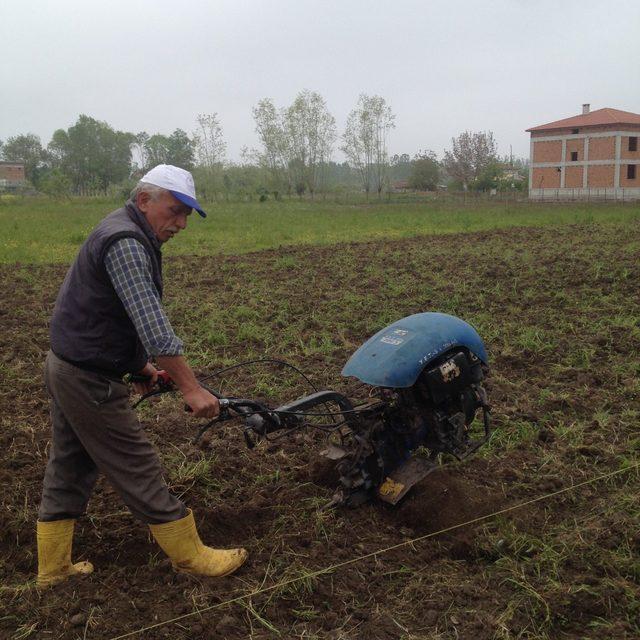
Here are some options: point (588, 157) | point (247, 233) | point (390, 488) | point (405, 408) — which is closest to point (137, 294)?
point (405, 408)

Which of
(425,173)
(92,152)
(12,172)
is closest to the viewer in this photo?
(425,173)

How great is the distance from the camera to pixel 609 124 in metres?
52.6

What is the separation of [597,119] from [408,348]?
58060mm

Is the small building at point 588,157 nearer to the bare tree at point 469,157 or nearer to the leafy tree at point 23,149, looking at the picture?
the bare tree at point 469,157

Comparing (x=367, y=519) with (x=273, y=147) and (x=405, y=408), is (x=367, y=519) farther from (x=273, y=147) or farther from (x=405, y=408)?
(x=273, y=147)

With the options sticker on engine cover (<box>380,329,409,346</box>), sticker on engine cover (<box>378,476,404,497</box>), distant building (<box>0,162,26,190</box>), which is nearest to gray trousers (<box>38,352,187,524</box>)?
sticker on engine cover (<box>378,476,404,497</box>)

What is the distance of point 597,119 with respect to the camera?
54.9m

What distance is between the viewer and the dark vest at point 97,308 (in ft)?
9.85

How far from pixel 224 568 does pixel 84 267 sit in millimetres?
1572

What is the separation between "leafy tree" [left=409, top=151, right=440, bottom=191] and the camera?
69.8m

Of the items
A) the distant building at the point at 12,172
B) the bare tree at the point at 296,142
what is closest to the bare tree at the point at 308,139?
the bare tree at the point at 296,142

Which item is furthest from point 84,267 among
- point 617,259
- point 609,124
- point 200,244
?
point 609,124

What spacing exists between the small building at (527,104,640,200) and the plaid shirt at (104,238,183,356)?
2014 inches

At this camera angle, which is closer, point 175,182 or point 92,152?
point 175,182
